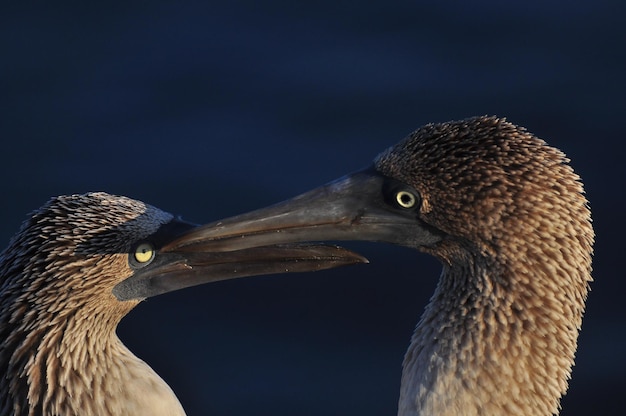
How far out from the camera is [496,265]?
7.55 meters

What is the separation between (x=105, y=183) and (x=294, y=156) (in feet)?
5.16

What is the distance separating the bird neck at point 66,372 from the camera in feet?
26.2

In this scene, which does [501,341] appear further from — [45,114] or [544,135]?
[45,114]

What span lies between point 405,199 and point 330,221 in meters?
0.44

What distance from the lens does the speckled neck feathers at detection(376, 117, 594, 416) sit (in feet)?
24.4

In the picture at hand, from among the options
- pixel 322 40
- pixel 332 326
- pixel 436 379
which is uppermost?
pixel 322 40

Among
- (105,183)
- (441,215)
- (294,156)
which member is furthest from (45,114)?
(441,215)

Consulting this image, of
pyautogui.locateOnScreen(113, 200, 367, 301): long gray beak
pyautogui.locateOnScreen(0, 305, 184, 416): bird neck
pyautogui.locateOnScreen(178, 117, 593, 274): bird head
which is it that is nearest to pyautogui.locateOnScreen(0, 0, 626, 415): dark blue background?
pyautogui.locateOnScreen(0, 305, 184, 416): bird neck

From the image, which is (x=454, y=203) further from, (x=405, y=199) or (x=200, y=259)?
(x=200, y=259)

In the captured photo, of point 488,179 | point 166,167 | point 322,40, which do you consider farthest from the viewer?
point 322,40

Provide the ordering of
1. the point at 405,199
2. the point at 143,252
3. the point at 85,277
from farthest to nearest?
the point at 143,252 < the point at 85,277 < the point at 405,199

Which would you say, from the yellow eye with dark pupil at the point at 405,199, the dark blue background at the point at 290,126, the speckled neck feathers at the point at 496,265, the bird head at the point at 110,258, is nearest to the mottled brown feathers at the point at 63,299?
the bird head at the point at 110,258

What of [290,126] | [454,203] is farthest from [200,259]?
[290,126]

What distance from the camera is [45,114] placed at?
1205cm
